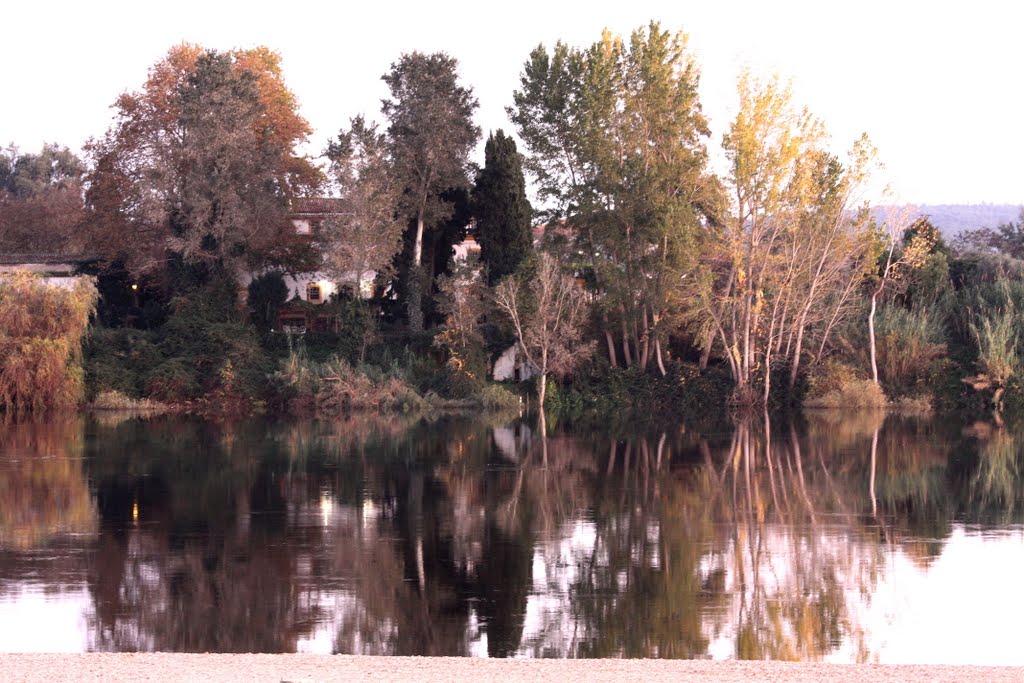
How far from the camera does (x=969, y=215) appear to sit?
11825 centimetres

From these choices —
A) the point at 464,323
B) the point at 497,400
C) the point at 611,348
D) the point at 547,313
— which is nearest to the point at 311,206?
the point at 464,323

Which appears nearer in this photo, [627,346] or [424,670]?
[424,670]

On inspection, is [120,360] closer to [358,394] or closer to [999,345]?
[358,394]

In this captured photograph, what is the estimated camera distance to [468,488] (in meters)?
21.4

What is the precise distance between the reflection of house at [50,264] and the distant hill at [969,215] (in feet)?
259

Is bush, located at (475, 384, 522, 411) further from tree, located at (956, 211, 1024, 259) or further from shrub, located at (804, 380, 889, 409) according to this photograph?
tree, located at (956, 211, 1024, 259)

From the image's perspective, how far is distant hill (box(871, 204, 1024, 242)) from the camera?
11338cm

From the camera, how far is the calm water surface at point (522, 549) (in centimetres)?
1147

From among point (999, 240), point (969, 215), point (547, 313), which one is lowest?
point (547, 313)

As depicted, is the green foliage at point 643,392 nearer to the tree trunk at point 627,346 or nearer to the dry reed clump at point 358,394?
the tree trunk at point 627,346

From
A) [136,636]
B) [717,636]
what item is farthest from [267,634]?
[717,636]

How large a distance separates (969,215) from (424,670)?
118 meters

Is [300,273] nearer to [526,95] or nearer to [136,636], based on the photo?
[526,95]

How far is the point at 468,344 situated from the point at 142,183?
42.8 ft
